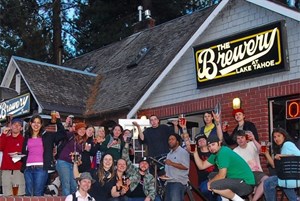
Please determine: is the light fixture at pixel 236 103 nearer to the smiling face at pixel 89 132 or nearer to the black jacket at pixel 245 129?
the black jacket at pixel 245 129

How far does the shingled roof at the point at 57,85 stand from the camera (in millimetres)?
16719

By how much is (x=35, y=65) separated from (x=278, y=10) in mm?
9358

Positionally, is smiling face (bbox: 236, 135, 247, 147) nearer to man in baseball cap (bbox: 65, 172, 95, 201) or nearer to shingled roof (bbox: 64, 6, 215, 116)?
man in baseball cap (bbox: 65, 172, 95, 201)

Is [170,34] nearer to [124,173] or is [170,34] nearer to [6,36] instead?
[124,173]

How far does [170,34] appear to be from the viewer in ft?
59.4

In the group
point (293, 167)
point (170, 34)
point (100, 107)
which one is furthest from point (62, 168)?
point (170, 34)

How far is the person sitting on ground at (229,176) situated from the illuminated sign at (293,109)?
11.5ft

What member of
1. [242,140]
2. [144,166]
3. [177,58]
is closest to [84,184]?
[144,166]

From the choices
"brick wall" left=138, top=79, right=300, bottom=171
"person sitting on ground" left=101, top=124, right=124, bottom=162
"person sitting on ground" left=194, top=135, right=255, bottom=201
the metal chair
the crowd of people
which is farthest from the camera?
"brick wall" left=138, top=79, right=300, bottom=171

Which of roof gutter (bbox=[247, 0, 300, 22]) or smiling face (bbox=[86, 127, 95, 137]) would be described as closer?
smiling face (bbox=[86, 127, 95, 137])

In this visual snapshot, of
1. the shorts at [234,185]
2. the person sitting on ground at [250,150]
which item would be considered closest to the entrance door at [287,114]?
the person sitting on ground at [250,150]

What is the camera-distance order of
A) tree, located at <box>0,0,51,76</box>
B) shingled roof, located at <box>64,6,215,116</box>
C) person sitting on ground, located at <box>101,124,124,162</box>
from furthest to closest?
tree, located at <box>0,0,51,76</box>
shingled roof, located at <box>64,6,215,116</box>
person sitting on ground, located at <box>101,124,124,162</box>

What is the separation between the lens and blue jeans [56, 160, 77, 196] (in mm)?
10031

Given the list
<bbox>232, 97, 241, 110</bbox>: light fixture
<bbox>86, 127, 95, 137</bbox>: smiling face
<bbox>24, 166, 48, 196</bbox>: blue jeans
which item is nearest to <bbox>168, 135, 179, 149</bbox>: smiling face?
<bbox>86, 127, 95, 137</bbox>: smiling face
